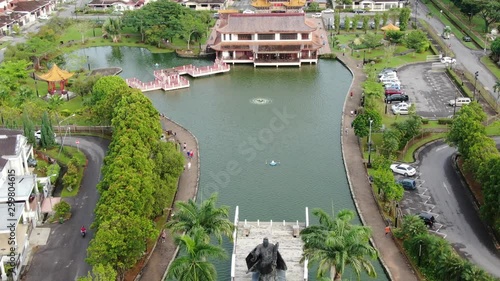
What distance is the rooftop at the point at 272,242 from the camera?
40.8 m

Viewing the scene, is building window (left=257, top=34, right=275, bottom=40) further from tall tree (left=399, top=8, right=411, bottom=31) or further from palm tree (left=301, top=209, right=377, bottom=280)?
palm tree (left=301, top=209, right=377, bottom=280)

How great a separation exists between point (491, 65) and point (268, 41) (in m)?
32.9

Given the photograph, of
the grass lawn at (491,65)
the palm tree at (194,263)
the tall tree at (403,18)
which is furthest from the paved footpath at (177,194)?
the tall tree at (403,18)

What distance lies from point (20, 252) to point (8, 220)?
2.96m

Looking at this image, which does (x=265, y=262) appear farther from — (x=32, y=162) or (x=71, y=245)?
(x=32, y=162)

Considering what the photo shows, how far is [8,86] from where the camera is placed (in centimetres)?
7381

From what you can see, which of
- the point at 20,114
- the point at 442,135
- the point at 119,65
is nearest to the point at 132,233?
the point at 20,114

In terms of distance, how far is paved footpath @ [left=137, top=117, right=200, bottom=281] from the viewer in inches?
1649

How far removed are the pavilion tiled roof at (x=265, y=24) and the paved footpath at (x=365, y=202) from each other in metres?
18.7

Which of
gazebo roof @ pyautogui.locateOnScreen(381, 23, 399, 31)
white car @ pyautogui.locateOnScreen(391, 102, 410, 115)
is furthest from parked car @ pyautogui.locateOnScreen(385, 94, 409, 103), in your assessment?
gazebo roof @ pyautogui.locateOnScreen(381, 23, 399, 31)

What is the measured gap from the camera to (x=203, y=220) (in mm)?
39625

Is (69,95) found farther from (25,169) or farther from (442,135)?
(442,135)

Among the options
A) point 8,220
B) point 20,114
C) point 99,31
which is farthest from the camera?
point 99,31

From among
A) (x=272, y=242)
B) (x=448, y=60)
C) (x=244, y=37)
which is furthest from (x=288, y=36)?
(x=272, y=242)
